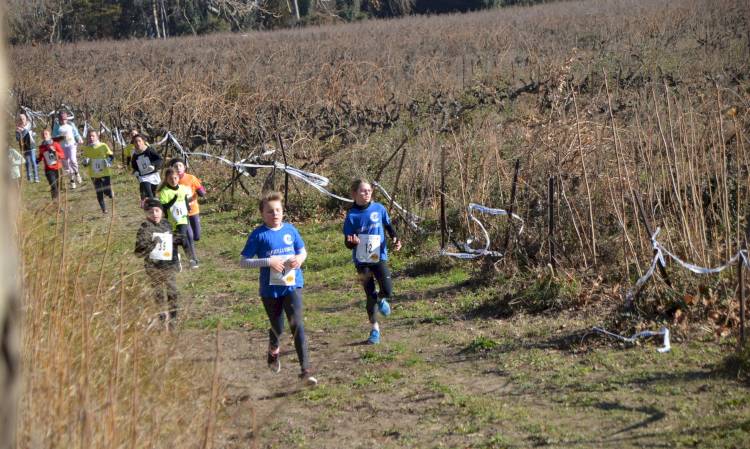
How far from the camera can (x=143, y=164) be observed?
13812 millimetres

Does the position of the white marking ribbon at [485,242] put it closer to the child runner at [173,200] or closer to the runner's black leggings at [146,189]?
the child runner at [173,200]

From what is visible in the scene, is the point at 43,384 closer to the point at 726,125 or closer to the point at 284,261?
the point at 284,261

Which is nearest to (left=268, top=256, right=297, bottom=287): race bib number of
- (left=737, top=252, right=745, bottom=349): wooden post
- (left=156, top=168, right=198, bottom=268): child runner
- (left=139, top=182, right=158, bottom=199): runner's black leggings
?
(left=737, top=252, right=745, bottom=349): wooden post

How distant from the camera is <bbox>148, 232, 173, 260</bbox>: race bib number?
8156mm

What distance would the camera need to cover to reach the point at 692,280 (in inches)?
298

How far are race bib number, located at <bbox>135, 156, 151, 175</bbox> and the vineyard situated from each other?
2146 millimetres

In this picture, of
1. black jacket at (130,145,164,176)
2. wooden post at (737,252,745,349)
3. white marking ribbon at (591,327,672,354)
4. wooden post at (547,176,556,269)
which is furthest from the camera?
black jacket at (130,145,164,176)

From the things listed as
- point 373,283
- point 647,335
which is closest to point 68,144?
point 373,283

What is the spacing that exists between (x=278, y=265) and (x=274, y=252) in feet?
0.56

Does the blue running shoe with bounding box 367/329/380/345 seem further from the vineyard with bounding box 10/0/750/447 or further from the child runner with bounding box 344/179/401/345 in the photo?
the vineyard with bounding box 10/0/750/447

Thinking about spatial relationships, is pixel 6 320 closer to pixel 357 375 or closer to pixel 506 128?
pixel 357 375

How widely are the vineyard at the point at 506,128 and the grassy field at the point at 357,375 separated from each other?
0.19 m

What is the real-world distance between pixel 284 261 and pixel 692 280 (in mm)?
3381


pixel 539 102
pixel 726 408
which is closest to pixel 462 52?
pixel 539 102
